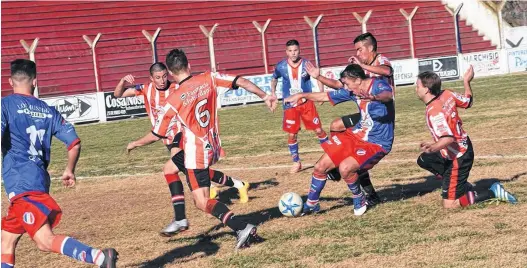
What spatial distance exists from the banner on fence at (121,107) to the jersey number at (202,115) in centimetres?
2163

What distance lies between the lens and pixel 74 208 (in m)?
12.1

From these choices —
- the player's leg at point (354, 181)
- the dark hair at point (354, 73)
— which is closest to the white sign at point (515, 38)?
the dark hair at point (354, 73)

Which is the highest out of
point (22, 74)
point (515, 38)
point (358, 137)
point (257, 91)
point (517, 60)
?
point (515, 38)

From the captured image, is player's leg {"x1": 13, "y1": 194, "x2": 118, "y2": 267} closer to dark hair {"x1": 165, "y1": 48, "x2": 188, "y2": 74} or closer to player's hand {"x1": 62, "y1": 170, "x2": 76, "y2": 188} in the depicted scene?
player's hand {"x1": 62, "y1": 170, "x2": 76, "y2": 188}

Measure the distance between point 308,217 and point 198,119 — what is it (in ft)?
6.55

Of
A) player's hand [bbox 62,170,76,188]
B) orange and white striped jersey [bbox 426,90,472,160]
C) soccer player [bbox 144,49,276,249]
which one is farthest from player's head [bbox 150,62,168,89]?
player's hand [bbox 62,170,76,188]

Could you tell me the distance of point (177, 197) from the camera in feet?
31.7

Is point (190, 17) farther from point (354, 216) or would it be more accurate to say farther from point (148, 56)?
point (354, 216)

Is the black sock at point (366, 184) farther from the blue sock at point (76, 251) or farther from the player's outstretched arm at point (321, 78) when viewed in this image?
the blue sock at point (76, 251)

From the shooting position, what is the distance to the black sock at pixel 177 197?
9.48 metres

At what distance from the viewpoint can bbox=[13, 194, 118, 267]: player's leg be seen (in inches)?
266

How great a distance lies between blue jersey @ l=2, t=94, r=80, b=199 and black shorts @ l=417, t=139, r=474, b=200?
4474 mm

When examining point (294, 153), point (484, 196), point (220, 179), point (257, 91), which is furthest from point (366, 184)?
point (294, 153)

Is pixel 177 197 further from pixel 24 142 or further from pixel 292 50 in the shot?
pixel 292 50
